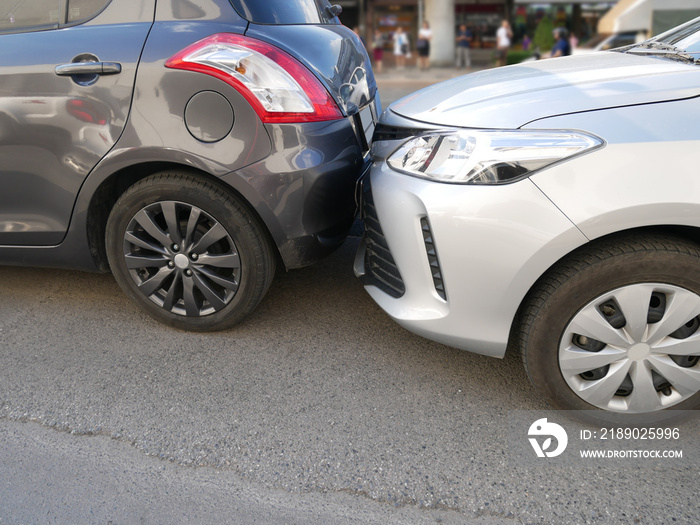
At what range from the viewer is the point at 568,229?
1887 millimetres

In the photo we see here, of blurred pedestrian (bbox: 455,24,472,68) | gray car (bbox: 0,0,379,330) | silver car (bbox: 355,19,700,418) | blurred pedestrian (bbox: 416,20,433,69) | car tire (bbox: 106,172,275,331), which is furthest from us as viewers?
blurred pedestrian (bbox: 455,24,472,68)

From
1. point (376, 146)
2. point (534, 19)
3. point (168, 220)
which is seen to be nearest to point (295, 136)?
point (376, 146)

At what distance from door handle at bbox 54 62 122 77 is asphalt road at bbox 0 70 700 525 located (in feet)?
3.94

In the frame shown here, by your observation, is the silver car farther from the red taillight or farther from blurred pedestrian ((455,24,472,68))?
blurred pedestrian ((455,24,472,68))

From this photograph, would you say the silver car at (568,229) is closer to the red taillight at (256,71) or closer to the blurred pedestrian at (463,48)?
the red taillight at (256,71)

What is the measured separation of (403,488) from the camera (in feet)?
6.39

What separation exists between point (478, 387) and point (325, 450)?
715mm

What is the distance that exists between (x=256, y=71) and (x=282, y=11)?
1.65 ft

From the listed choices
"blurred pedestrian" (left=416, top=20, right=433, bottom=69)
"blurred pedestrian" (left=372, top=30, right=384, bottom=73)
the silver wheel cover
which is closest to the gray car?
the silver wheel cover

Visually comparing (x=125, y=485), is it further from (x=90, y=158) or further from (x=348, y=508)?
(x=90, y=158)

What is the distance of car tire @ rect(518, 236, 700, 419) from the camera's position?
1.93 metres

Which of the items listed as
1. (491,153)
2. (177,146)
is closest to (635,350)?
(491,153)

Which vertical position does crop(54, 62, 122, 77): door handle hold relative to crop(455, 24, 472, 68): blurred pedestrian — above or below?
above

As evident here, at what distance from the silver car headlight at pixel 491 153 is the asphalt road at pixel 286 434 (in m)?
0.91
